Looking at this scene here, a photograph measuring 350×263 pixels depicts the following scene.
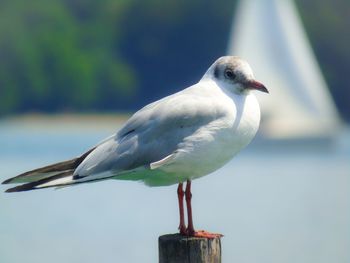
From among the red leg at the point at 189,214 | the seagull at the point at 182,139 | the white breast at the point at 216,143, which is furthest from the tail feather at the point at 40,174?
the red leg at the point at 189,214

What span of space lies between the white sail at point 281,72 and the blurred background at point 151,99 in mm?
41

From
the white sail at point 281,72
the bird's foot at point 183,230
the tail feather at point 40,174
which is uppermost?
the white sail at point 281,72

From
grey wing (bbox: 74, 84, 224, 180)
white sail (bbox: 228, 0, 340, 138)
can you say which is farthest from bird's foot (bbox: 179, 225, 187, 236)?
white sail (bbox: 228, 0, 340, 138)

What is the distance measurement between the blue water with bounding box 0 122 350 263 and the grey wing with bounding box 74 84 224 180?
19.6 ft

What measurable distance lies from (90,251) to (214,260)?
7715mm

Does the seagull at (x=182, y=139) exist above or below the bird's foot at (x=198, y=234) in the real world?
above

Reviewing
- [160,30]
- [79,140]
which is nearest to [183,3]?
[160,30]

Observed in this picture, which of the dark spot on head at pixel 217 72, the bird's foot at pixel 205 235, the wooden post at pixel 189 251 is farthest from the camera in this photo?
the dark spot on head at pixel 217 72

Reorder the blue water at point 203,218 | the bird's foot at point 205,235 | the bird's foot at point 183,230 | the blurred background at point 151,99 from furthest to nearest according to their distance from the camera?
the blurred background at point 151,99
the blue water at point 203,218
the bird's foot at point 183,230
the bird's foot at point 205,235

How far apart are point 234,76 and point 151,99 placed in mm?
43257

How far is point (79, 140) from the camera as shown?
111ft

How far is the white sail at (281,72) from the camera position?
2978cm

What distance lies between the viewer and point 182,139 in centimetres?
681

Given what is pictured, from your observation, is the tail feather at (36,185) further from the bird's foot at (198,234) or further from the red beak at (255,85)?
the red beak at (255,85)
